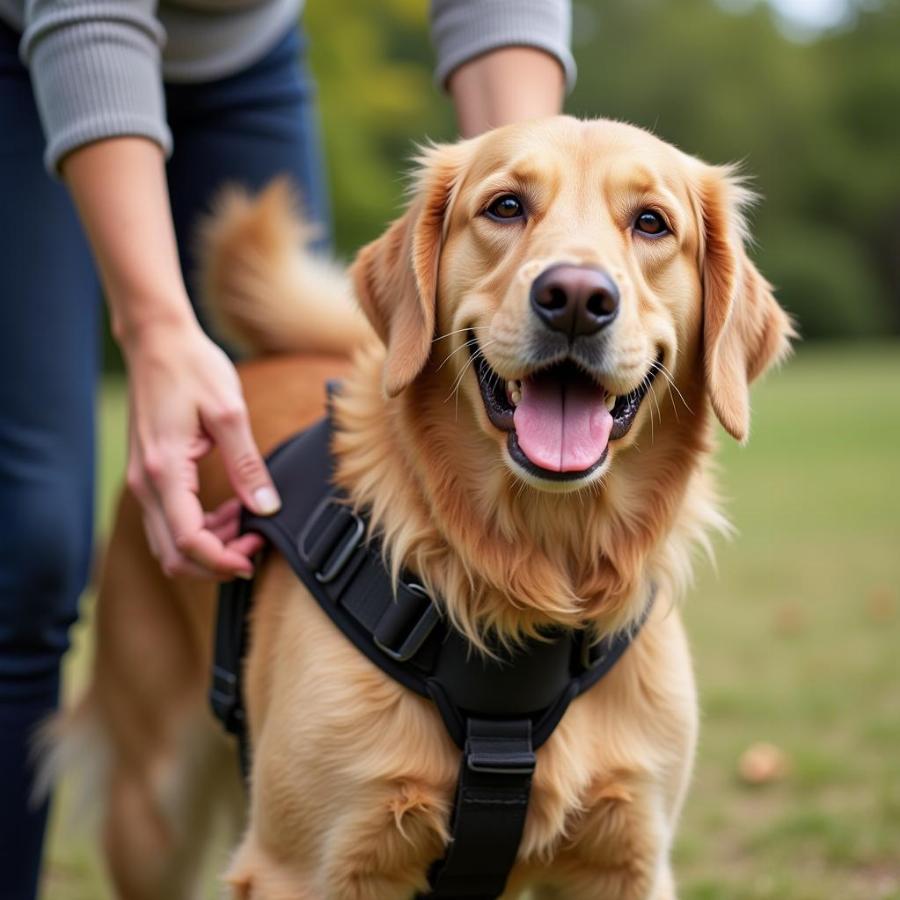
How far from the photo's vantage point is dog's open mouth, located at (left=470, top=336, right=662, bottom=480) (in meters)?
2.40

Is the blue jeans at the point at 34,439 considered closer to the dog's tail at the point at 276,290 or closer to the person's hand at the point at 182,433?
the person's hand at the point at 182,433

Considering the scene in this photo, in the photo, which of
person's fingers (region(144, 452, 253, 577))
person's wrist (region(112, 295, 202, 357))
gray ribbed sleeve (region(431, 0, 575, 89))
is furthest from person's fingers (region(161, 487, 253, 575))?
gray ribbed sleeve (region(431, 0, 575, 89))

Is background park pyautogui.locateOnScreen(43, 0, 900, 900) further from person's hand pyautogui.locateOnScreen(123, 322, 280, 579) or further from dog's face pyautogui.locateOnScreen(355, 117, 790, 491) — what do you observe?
person's hand pyautogui.locateOnScreen(123, 322, 280, 579)

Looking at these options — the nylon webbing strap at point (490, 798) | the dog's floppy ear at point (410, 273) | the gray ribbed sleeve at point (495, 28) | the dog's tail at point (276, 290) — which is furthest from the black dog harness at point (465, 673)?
the gray ribbed sleeve at point (495, 28)

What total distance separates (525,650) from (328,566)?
1.38 ft

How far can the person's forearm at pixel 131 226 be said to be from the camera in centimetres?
271

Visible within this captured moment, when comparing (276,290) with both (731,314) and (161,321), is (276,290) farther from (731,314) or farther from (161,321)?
(731,314)

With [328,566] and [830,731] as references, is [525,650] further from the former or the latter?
[830,731]

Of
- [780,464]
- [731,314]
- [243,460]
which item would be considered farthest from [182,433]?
[780,464]

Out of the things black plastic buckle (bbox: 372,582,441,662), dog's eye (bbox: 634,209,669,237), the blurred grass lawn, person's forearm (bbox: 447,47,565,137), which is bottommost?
the blurred grass lawn

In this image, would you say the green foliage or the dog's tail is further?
the green foliage

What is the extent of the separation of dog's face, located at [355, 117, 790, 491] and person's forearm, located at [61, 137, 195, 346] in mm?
416

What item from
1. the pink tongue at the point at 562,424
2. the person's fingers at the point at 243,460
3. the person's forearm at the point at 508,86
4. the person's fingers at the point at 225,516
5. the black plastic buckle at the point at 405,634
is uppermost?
the person's forearm at the point at 508,86

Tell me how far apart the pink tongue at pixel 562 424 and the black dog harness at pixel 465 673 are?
15.5 inches
